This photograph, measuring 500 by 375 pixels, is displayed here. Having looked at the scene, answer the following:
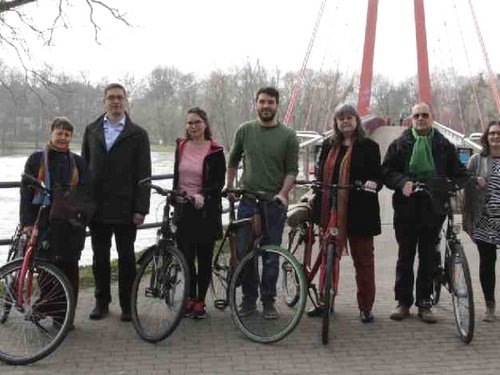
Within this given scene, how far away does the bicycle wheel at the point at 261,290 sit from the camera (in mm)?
4406

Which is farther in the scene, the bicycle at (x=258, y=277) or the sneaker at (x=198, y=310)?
the sneaker at (x=198, y=310)

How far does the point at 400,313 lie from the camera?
5.02m

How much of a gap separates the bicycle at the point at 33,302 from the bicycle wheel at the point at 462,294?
248cm

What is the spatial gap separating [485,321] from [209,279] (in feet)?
6.58

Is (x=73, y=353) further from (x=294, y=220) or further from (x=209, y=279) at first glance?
(x=294, y=220)

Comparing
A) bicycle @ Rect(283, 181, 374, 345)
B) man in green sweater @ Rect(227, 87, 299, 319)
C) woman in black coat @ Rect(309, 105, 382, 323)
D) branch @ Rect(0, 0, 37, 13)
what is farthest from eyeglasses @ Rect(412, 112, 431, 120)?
branch @ Rect(0, 0, 37, 13)

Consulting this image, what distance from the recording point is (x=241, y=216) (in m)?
4.89

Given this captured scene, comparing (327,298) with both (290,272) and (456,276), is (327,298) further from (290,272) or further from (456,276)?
(456,276)

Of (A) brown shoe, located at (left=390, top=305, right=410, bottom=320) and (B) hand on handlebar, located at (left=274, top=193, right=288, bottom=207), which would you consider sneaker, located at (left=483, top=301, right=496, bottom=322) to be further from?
(B) hand on handlebar, located at (left=274, top=193, right=288, bottom=207)

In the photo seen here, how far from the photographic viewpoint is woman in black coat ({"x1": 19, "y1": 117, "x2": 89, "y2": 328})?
4.40 metres

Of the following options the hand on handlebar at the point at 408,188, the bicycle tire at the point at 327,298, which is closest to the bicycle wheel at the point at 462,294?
the hand on handlebar at the point at 408,188

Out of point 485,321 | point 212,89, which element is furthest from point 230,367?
point 212,89

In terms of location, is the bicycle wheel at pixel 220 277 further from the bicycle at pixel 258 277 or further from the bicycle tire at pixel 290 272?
the bicycle tire at pixel 290 272

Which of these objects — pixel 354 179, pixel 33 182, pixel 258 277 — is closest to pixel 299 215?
pixel 354 179
